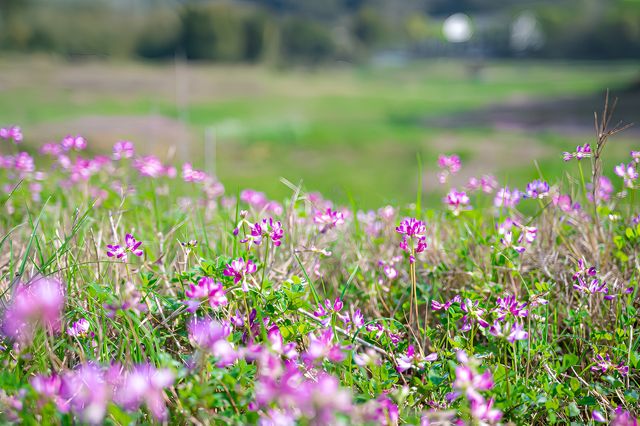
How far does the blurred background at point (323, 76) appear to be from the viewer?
14172mm

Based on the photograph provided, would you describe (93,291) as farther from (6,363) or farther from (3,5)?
(3,5)

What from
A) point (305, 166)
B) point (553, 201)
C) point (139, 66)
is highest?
point (553, 201)

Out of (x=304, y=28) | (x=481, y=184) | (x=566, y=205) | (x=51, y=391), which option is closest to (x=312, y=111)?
(x=304, y=28)

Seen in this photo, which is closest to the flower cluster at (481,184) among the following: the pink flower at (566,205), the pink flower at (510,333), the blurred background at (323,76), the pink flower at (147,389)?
the pink flower at (566,205)

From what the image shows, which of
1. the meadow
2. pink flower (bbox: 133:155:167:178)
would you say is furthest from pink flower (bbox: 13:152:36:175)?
pink flower (bbox: 133:155:167:178)

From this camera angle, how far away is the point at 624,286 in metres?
2.02

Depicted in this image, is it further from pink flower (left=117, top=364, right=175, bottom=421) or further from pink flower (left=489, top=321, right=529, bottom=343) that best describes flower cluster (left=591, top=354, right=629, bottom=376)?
pink flower (left=117, top=364, right=175, bottom=421)

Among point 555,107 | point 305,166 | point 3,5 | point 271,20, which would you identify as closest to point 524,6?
point 555,107

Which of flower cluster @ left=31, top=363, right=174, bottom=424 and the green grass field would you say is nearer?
flower cluster @ left=31, top=363, right=174, bottom=424

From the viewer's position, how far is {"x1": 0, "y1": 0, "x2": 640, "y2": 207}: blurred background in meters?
14.2

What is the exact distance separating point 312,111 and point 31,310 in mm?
15985

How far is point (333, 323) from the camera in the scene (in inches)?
59.5

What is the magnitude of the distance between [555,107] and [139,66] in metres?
11.4

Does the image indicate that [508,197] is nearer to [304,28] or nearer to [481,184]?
[481,184]
